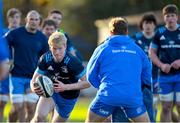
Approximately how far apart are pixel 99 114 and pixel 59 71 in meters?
1.67

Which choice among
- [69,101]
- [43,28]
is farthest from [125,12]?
[69,101]

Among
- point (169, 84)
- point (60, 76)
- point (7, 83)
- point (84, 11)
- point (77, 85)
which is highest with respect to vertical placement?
point (60, 76)

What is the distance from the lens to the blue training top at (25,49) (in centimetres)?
1552

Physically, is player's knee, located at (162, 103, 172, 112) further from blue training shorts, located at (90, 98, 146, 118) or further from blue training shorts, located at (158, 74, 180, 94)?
blue training shorts, located at (90, 98, 146, 118)

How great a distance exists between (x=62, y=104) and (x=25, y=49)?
10.3ft

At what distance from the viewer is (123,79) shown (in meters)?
10.7

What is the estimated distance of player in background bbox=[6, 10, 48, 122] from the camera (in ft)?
50.8

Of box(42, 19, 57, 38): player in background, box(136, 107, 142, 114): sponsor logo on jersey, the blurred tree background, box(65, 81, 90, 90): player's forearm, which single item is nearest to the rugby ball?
box(65, 81, 90, 90): player's forearm

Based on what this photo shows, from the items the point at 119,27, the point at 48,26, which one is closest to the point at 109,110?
the point at 119,27

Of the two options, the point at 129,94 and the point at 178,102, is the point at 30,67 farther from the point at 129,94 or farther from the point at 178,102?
the point at 129,94

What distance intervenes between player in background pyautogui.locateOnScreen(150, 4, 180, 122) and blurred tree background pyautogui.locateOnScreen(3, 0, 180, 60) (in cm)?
3480

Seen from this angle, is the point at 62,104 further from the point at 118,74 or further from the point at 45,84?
the point at 118,74

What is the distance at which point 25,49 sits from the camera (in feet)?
51.0

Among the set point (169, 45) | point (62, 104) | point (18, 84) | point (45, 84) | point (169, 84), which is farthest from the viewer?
point (18, 84)
